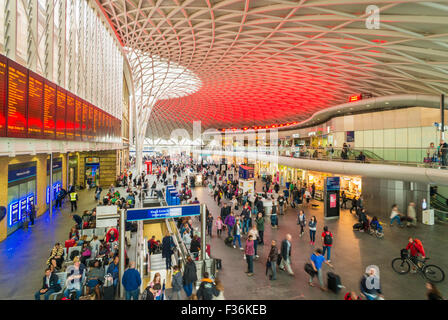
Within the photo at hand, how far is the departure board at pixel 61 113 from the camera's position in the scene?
10.6 metres

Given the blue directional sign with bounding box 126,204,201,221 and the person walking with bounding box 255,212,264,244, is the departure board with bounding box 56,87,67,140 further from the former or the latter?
the person walking with bounding box 255,212,264,244

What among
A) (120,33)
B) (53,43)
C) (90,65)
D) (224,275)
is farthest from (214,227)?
(120,33)

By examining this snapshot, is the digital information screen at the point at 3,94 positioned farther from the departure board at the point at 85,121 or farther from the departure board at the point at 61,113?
the departure board at the point at 85,121

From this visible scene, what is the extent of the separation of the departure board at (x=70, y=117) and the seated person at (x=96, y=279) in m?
7.27

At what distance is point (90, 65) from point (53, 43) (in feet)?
22.4

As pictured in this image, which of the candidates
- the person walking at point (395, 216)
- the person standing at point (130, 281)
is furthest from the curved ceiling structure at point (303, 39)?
the person standing at point (130, 281)

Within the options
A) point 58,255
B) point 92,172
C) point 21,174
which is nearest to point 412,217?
point 58,255

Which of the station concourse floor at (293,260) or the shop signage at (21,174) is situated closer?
the station concourse floor at (293,260)

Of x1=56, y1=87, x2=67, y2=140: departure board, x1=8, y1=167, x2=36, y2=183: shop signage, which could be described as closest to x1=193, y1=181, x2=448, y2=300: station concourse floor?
x1=56, y1=87, x2=67, y2=140: departure board

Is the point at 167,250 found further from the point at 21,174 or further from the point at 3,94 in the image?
the point at 21,174

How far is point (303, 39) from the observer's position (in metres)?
17.8

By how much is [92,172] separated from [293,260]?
25.2m

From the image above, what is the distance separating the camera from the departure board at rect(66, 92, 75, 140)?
38.9ft
